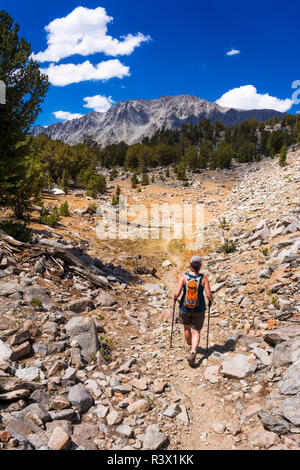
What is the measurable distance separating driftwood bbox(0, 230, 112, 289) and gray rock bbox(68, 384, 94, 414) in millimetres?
5344

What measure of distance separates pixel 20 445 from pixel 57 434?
0.50 meters

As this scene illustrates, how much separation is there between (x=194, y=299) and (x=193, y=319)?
2.10 feet

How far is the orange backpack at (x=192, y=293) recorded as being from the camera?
251 inches

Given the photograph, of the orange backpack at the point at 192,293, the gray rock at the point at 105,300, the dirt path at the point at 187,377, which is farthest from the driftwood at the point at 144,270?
the orange backpack at the point at 192,293

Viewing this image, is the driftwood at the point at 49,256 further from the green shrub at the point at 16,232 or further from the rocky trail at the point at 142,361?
the green shrub at the point at 16,232

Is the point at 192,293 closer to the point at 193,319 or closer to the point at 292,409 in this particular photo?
the point at 193,319

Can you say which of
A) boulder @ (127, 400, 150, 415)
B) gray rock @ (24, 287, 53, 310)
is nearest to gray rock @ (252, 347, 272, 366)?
boulder @ (127, 400, 150, 415)

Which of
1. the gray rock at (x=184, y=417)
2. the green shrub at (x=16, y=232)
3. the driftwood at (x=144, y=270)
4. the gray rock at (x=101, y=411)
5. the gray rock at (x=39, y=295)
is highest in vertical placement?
the green shrub at (x=16, y=232)

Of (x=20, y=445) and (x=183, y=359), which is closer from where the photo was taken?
(x=20, y=445)

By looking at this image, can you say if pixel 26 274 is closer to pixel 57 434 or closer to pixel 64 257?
pixel 64 257

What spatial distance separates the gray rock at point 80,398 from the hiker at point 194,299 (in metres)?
2.40

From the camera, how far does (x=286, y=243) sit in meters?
10.8

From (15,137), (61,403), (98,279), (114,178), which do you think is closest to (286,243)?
(98,279)

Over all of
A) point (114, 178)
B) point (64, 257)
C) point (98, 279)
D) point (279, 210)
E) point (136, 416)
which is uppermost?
point (114, 178)
